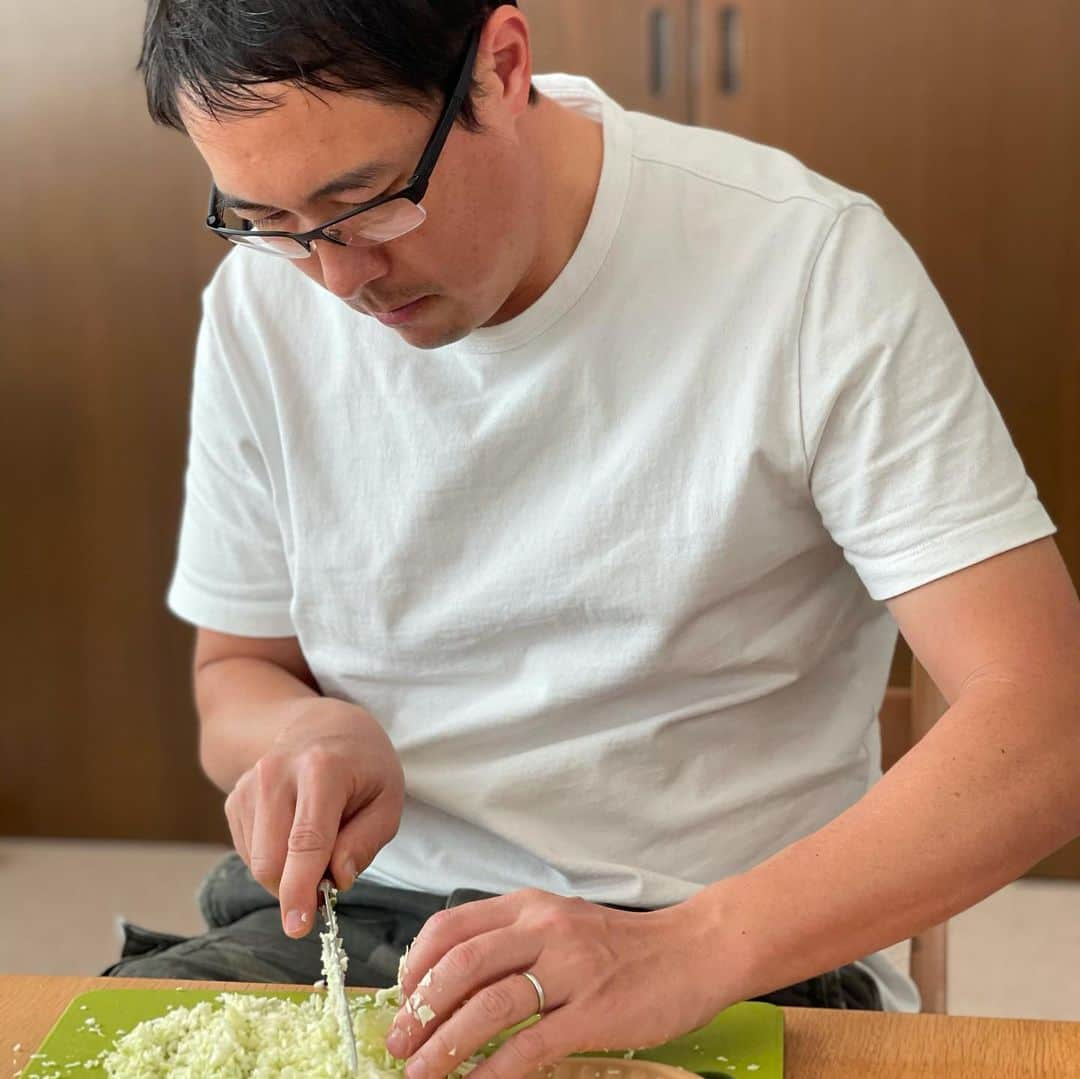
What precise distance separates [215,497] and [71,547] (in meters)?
1.52

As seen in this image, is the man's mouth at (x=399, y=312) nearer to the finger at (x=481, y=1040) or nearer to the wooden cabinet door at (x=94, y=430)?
the finger at (x=481, y=1040)

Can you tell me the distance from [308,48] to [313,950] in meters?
0.69

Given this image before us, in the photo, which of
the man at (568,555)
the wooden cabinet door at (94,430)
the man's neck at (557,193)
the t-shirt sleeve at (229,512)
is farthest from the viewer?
the wooden cabinet door at (94,430)

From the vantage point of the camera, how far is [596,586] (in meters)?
1.20

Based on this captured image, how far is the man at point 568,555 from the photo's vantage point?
98cm

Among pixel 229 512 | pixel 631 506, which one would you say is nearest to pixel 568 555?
pixel 631 506

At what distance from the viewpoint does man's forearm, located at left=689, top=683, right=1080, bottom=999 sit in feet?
3.17

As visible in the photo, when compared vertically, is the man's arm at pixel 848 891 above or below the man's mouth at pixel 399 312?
below

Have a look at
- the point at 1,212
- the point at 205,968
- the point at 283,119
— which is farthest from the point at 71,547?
the point at 283,119

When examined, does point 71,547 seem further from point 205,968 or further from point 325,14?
point 325,14

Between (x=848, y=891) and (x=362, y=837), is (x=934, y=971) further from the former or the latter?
(x=362, y=837)

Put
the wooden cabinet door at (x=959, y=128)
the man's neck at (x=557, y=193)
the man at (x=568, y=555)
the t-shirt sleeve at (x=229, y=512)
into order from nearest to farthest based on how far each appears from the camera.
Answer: the man at (x=568, y=555), the man's neck at (x=557, y=193), the t-shirt sleeve at (x=229, y=512), the wooden cabinet door at (x=959, y=128)

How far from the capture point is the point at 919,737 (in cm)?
132

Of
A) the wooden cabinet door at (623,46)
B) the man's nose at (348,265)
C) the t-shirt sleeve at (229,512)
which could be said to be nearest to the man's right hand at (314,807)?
the t-shirt sleeve at (229,512)
